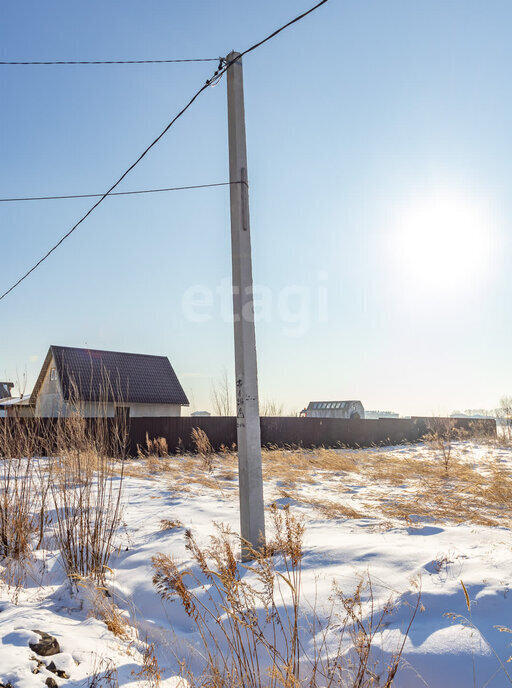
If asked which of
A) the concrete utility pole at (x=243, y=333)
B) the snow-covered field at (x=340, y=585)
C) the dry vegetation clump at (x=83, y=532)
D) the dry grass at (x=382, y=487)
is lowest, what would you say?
the dry grass at (x=382, y=487)

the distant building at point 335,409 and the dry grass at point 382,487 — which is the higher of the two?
the distant building at point 335,409

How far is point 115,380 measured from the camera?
70.7 feet

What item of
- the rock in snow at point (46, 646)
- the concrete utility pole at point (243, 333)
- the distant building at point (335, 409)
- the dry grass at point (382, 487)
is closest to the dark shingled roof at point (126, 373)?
the dry grass at point (382, 487)

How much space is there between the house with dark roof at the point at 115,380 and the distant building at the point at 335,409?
1425 cm

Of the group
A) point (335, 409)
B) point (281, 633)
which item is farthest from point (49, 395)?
point (335, 409)

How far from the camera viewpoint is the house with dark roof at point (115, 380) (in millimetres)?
20703

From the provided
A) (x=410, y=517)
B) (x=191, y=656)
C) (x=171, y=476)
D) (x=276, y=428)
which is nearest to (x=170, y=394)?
(x=276, y=428)

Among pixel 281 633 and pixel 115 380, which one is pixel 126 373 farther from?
pixel 281 633

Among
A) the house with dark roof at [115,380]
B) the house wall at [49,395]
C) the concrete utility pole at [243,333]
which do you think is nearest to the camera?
the concrete utility pole at [243,333]

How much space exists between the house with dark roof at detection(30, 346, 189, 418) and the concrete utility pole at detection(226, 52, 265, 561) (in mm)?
17083

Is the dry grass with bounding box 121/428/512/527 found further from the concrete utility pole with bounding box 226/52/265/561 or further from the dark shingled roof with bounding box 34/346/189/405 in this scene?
the dark shingled roof with bounding box 34/346/189/405

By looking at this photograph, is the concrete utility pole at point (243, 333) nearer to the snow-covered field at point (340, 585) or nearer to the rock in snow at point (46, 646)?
the snow-covered field at point (340, 585)

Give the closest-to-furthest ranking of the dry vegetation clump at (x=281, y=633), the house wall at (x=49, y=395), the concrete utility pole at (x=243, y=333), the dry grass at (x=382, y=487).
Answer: the dry vegetation clump at (x=281, y=633), the concrete utility pole at (x=243, y=333), the dry grass at (x=382, y=487), the house wall at (x=49, y=395)

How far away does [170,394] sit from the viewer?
23.4 meters
